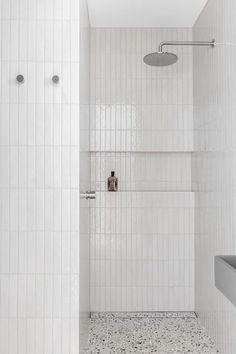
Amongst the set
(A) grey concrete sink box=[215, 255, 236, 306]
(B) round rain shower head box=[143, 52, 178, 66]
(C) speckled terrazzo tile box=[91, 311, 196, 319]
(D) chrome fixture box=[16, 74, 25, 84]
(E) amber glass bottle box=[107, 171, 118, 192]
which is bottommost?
(C) speckled terrazzo tile box=[91, 311, 196, 319]

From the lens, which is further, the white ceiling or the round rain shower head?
the white ceiling

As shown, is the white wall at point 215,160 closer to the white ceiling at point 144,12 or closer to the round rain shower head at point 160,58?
the white ceiling at point 144,12

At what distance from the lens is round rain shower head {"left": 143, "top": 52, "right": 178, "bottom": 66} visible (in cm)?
271

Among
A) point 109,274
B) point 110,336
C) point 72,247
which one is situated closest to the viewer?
point 72,247

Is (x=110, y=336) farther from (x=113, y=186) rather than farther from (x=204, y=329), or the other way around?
(x=113, y=186)

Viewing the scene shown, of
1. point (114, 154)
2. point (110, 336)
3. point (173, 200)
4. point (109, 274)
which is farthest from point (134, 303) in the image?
point (114, 154)

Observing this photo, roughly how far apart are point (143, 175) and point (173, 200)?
1.12ft

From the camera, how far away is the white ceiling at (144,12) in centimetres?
298

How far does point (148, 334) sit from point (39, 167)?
5.11ft

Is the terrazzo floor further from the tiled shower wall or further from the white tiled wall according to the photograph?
the white tiled wall

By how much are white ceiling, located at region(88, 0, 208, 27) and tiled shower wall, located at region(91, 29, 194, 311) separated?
0.10m

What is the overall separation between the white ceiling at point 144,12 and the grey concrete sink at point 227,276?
2.43 metres

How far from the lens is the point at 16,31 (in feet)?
6.85

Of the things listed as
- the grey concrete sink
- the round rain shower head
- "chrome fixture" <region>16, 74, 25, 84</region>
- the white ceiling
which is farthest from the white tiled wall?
the grey concrete sink
